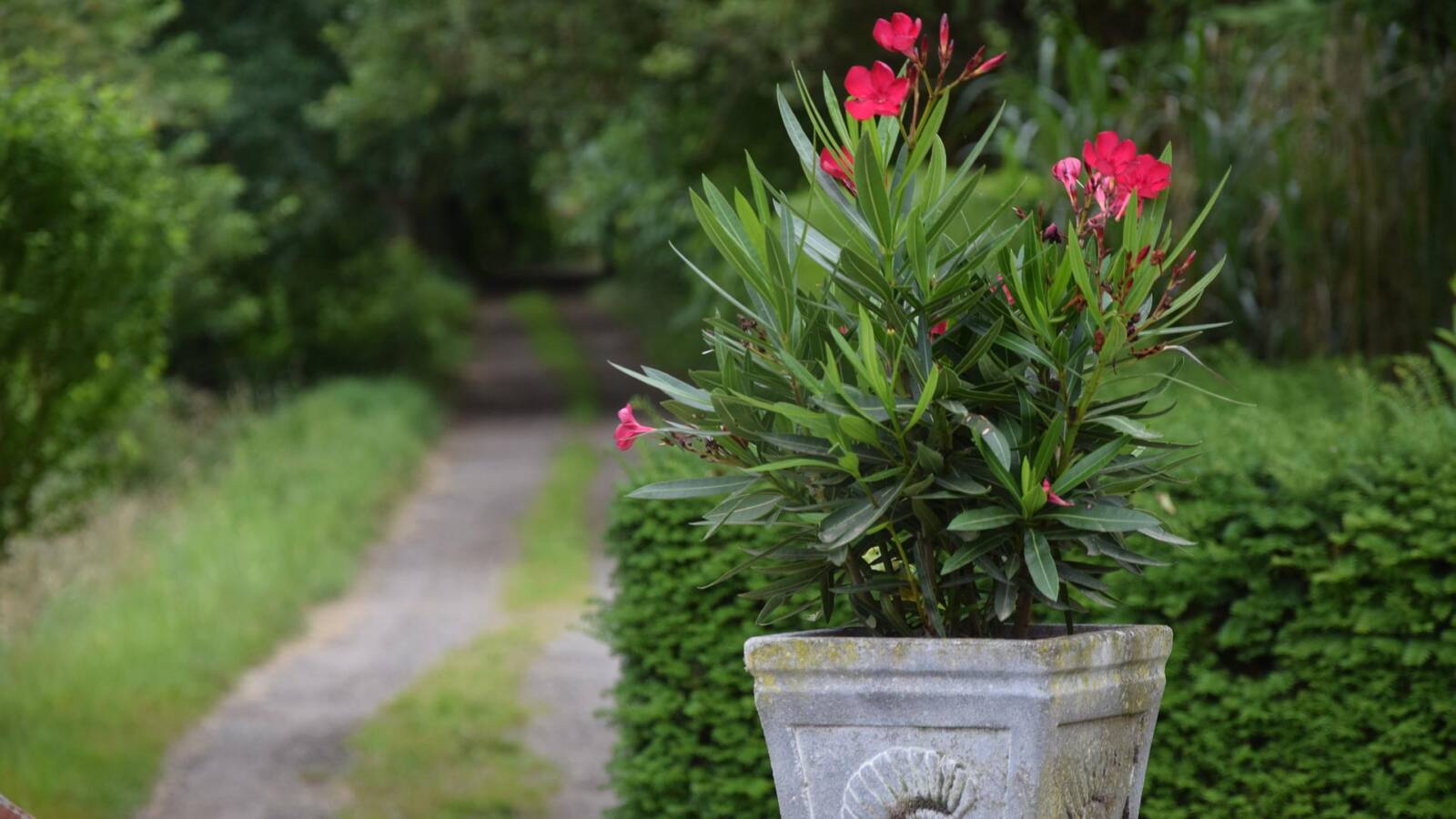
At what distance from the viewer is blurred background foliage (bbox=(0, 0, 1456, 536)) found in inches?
288

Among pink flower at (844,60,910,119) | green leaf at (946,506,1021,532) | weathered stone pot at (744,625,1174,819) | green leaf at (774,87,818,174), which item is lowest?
weathered stone pot at (744,625,1174,819)

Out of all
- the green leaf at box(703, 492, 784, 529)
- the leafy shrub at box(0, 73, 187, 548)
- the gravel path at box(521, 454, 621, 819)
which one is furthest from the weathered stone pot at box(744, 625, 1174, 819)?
the leafy shrub at box(0, 73, 187, 548)

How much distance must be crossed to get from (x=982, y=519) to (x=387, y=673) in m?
7.10

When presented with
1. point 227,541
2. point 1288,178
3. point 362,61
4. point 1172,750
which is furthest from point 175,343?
point 1172,750

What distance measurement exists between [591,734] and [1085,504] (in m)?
5.31

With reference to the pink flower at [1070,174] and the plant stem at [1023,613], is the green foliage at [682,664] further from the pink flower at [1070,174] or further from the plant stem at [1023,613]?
the pink flower at [1070,174]

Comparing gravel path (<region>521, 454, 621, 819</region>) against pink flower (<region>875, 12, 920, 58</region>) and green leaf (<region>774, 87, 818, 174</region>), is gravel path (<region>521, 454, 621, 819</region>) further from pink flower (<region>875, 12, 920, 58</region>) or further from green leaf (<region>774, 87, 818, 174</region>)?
pink flower (<region>875, 12, 920, 58</region>)

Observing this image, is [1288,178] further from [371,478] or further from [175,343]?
[175,343]

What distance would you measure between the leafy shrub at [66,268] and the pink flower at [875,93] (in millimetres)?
5199

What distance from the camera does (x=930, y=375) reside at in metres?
2.61

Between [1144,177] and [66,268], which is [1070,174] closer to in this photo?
[1144,177]

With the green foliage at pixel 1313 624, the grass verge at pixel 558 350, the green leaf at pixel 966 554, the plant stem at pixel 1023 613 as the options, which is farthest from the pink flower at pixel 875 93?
the grass verge at pixel 558 350

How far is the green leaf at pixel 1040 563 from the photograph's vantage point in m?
2.66

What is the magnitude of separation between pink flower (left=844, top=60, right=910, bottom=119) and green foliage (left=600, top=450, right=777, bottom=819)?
2072 mm
